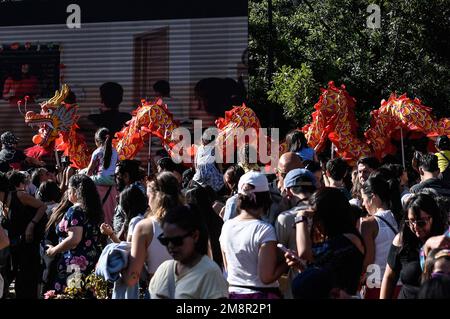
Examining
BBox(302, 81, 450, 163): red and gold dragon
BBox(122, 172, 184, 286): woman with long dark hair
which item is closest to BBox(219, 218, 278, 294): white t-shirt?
BBox(122, 172, 184, 286): woman with long dark hair

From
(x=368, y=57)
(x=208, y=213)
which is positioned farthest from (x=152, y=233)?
(x=368, y=57)

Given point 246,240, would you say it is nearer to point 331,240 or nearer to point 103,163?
point 331,240

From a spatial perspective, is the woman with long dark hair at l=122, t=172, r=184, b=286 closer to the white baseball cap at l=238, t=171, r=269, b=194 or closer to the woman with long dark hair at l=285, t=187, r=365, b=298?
the white baseball cap at l=238, t=171, r=269, b=194

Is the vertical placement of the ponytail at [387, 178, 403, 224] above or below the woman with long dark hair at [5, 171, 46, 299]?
above

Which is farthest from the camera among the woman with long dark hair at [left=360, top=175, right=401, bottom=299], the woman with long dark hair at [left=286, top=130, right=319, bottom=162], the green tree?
the green tree

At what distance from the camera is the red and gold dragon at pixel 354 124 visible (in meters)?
12.7

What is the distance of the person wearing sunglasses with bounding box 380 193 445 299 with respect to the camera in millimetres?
4832

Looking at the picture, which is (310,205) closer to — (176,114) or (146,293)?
(146,293)

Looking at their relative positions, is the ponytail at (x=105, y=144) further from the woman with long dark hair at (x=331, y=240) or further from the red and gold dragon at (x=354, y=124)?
the woman with long dark hair at (x=331, y=240)

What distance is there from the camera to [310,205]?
4914 mm

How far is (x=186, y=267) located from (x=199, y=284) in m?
0.13

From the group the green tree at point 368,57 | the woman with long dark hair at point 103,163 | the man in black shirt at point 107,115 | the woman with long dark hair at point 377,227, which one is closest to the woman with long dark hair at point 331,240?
the woman with long dark hair at point 377,227

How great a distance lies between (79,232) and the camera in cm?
642
